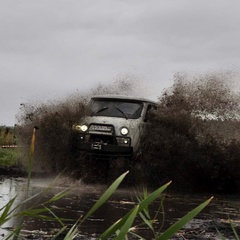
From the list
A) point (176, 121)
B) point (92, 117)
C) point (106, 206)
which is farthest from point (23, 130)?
point (106, 206)

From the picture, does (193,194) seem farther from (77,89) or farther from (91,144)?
(77,89)

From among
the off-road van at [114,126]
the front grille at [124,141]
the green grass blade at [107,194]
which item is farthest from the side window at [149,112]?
the green grass blade at [107,194]

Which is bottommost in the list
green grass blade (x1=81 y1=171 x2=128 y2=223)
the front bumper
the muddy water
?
the muddy water

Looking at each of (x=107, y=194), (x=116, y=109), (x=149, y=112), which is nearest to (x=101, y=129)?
(x=116, y=109)

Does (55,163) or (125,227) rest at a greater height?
(125,227)

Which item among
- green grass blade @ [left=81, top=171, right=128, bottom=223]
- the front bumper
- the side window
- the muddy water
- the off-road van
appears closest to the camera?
green grass blade @ [left=81, top=171, right=128, bottom=223]

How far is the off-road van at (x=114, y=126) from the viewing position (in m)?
16.5

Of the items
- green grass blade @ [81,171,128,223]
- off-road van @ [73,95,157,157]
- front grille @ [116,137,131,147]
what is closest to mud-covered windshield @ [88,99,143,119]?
off-road van @ [73,95,157,157]

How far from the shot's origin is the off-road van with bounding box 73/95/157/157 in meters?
16.5

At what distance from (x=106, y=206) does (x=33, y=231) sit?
3.91m

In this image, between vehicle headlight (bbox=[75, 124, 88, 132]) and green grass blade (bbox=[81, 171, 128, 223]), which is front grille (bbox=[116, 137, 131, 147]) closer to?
vehicle headlight (bbox=[75, 124, 88, 132])

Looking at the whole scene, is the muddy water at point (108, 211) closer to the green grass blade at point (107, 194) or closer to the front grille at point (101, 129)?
the front grille at point (101, 129)

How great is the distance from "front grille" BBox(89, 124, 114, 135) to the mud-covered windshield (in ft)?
1.90

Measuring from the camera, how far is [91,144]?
1650 centimetres
